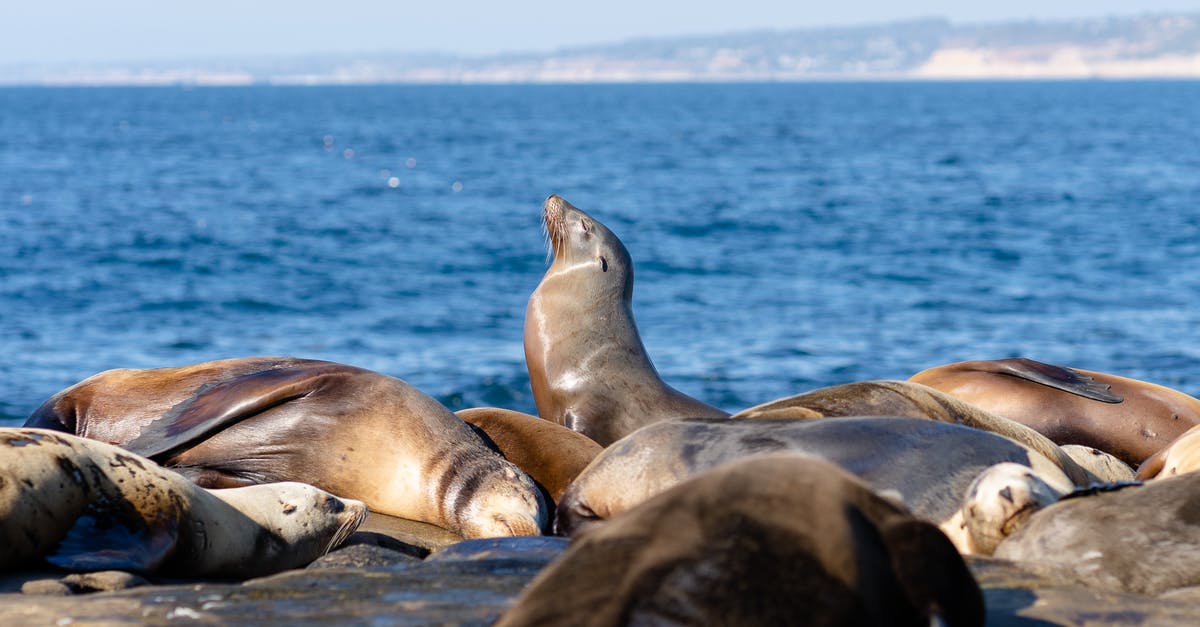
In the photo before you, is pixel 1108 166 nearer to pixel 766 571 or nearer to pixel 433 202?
pixel 433 202

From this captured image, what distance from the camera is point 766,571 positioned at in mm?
2604

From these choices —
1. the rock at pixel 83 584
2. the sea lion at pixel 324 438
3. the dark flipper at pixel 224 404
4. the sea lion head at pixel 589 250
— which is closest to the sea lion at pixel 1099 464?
the sea lion at pixel 324 438

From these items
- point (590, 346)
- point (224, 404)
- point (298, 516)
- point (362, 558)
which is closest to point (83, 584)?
point (362, 558)

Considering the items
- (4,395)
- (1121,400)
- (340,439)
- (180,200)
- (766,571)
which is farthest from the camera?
(180,200)

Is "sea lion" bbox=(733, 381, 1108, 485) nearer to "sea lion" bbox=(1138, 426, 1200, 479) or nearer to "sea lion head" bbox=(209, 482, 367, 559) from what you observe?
"sea lion" bbox=(1138, 426, 1200, 479)

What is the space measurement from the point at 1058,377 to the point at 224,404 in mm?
4625

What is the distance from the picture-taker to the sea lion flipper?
13.6ft

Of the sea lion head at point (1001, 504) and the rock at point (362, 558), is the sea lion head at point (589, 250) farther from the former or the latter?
the sea lion head at point (1001, 504)

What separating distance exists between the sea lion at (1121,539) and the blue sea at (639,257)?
8.29 meters

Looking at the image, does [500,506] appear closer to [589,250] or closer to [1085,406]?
[589,250]

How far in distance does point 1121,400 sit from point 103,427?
534 centimetres

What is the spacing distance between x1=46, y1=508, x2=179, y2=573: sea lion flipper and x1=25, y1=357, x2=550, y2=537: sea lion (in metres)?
1.13

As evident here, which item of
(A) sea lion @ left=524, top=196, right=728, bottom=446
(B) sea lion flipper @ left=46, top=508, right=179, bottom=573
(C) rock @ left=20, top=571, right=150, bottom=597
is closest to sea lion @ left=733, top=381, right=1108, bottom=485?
(A) sea lion @ left=524, top=196, right=728, bottom=446

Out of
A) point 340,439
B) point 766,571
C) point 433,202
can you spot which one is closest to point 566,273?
point 340,439
